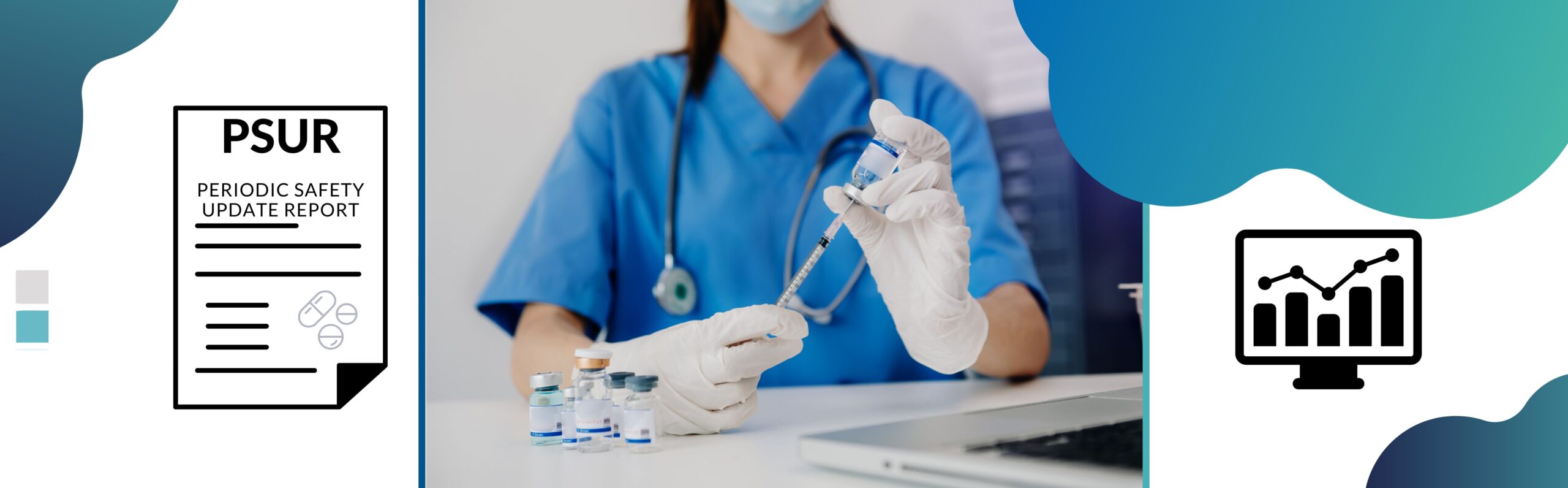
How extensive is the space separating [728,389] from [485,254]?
98cm

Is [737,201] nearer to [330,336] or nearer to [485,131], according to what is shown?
[485,131]

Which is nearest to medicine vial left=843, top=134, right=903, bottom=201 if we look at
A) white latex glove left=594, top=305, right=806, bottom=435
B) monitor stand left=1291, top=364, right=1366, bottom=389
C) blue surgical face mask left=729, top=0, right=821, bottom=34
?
white latex glove left=594, top=305, right=806, bottom=435

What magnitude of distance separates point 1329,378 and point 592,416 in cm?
82

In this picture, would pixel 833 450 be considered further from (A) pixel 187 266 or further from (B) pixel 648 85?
(B) pixel 648 85

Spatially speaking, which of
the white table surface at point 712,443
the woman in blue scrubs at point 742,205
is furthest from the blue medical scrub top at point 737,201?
the white table surface at point 712,443

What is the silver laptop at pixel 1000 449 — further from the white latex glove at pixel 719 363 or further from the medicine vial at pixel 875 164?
the medicine vial at pixel 875 164

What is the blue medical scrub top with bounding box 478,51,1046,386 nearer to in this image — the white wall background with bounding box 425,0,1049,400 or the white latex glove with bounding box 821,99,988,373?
the white wall background with bounding box 425,0,1049,400

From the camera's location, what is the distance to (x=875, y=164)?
3.62 ft

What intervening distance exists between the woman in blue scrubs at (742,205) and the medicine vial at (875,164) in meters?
0.53

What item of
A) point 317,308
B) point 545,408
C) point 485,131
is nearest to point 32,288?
point 317,308

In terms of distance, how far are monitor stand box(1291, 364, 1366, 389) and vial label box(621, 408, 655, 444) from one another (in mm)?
719

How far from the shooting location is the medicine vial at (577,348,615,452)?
989 mm

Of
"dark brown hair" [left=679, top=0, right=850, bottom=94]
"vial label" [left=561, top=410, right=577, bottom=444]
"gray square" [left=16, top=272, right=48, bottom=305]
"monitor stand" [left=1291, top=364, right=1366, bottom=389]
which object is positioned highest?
"dark brown hair" [left=679, top=0, right=850, bottom=94]

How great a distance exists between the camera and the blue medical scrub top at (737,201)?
1809mm
